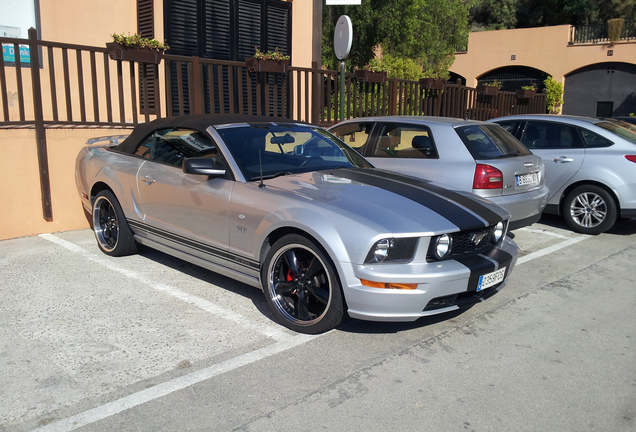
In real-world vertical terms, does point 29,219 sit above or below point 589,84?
below

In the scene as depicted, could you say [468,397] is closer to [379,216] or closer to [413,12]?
[379,216]

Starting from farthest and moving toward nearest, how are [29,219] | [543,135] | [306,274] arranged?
[543,135] < [29,219] < [306,274]

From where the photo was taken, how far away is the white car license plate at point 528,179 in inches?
251

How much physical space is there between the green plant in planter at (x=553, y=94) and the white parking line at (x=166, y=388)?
29.9 metres

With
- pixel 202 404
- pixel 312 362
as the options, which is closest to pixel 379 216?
pixel 312 362

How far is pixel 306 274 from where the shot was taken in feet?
13.2

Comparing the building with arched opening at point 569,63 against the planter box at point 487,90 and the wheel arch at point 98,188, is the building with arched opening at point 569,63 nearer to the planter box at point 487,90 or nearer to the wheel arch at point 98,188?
the planter box at point 487,90

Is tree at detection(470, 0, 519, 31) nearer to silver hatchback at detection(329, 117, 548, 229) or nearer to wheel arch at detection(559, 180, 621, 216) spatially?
wheel arch at detection(559, 180, 621, 216)

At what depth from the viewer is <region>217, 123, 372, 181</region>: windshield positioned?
4.71 metres

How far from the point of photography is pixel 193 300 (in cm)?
475

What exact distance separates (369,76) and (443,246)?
723cm

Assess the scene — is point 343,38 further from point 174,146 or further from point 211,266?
point 211,266

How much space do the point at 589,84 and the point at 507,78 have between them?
4.69 m

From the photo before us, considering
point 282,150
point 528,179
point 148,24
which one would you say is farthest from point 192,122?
point 148,24
